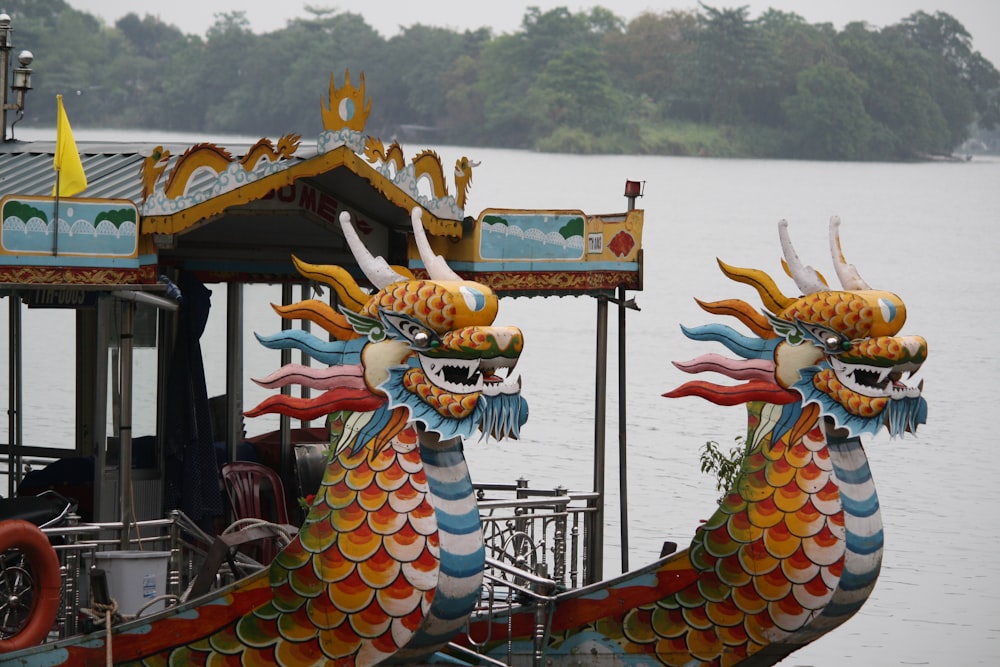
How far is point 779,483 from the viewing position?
11734 mm

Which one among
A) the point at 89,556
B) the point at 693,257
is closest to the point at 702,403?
the point at 693,257

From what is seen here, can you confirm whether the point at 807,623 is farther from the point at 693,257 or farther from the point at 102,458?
the point at 693,257

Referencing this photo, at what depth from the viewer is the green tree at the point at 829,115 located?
173 feet

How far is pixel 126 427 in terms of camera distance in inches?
451

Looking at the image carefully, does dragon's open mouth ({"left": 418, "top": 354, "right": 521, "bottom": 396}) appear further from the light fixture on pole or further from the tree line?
the tree line

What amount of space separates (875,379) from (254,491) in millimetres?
4399

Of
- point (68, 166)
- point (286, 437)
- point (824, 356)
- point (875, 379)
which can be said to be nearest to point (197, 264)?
point (286, 437)

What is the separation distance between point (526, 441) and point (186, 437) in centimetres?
1671

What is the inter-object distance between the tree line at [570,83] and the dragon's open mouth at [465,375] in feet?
135

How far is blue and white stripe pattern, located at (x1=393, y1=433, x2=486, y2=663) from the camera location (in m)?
10.5

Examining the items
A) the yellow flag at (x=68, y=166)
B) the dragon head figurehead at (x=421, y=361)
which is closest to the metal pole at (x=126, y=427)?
the yellow flag at (x=68, y=166)

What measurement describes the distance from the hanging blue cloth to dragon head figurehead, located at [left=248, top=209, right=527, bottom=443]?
2.83 m

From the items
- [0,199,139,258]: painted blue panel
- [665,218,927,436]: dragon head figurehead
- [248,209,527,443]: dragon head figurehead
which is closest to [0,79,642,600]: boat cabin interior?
[0,199,139,258]: painted blue panel

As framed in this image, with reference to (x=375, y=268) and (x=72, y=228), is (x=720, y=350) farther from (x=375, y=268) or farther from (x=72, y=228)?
(x=375, y=268)
